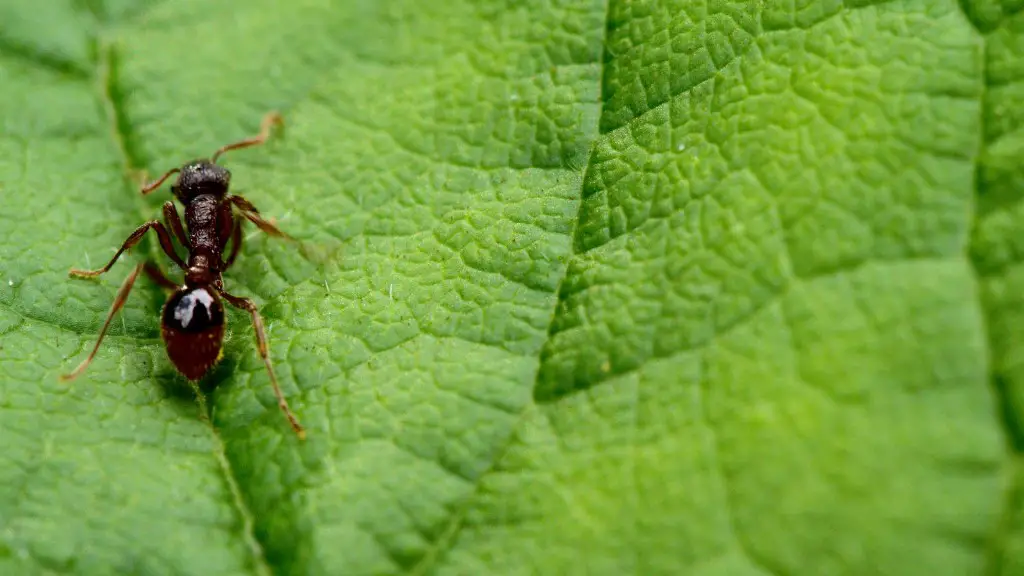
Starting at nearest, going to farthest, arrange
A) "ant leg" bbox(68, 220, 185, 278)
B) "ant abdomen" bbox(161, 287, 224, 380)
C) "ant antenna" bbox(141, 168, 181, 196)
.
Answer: "ant abdomen" bbox(161, 287, 224, 380), "ant leg" bbox(68, 220, 185, 278), "ant antenna" bbox(141, 168, 181, 196)

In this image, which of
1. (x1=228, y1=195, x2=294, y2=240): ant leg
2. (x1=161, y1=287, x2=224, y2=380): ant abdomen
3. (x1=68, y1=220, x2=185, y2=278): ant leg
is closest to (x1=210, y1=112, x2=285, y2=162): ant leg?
(x1=228, y1=195, x2=294, y2=240): ant leg

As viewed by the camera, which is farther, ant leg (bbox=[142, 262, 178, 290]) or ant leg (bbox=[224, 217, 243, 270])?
ant leg (bbox=[224, 217, 243, 270])

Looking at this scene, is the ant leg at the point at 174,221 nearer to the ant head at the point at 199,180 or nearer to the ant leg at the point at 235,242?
the ant head at the point at 199,180

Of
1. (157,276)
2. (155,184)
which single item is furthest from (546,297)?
(155,184)

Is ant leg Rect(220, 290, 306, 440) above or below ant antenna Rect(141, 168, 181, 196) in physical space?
below

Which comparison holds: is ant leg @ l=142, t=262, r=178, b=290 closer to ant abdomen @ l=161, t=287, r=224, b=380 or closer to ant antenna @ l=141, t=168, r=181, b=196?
ant abdomen @ l=161, t=287, r=224, b=380

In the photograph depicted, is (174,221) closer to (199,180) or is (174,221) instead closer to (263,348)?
(199,180)

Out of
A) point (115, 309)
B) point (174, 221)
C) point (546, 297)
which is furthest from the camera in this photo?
point (174, 221)

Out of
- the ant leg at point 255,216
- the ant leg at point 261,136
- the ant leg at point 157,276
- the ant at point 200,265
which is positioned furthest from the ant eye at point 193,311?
the ant leg at point 261,136

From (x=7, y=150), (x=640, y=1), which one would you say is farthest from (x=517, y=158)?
(x=7, y=150)
